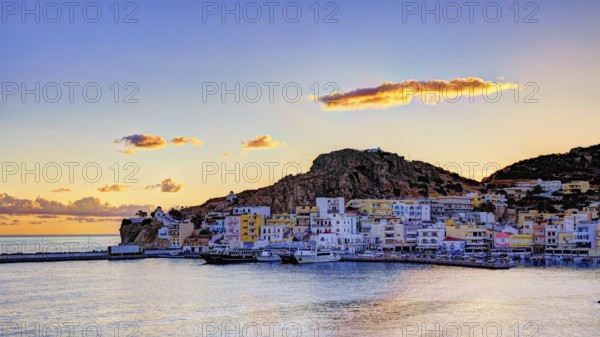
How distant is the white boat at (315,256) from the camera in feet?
302

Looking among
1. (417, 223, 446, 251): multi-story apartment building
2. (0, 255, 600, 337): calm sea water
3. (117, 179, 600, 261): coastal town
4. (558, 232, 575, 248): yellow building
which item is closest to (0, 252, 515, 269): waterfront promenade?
(0, 255, 600, 337): calm sea water

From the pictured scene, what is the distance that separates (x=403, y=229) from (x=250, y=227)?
23.4 metres

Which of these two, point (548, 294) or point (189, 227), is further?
point (189, 227)

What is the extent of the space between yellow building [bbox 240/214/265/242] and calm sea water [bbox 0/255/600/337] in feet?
114

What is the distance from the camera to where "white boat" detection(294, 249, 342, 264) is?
92.1 metres

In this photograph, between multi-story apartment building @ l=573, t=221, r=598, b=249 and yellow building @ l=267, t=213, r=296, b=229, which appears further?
yellow building @ l=267, t=213, r=296, b=229

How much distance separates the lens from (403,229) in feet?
352

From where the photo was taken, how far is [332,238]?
351ft

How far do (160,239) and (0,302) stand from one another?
72.9 m

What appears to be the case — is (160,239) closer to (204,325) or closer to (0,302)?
(0,302)

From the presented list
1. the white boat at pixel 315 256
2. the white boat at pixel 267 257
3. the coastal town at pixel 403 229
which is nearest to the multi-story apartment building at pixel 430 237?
the coastal town at pixel 403 229

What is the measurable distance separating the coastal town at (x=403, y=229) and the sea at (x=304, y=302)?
22409 millimetres

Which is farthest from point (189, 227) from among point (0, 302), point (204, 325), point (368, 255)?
point (204, 325)

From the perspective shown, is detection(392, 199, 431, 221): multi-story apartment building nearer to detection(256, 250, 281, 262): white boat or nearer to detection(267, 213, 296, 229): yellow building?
detection(267, 213, 296, 229): yellow building
